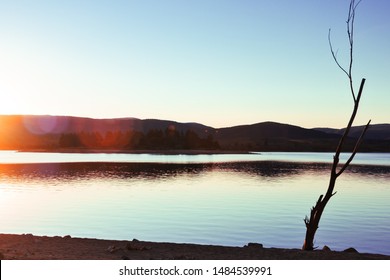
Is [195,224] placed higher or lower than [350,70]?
lower

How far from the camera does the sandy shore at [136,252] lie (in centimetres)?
1841

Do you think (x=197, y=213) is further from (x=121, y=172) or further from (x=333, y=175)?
(x=121, y=172)

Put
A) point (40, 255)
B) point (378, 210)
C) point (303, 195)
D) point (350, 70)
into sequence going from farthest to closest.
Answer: point (303, 195), point (378, 210), point (350, 70), point (40, 255)

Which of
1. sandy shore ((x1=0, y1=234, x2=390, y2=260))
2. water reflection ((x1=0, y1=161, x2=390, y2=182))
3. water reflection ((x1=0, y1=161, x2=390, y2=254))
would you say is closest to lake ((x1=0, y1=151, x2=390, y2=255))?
water reflection ((x1=0, y1=161, x2=390, y2=254))

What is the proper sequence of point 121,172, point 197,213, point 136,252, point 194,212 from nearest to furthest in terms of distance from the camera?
1. point 136,252
2. point 197,213
3. point 194,212
4. point 121,172

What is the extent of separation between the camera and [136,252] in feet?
65.9

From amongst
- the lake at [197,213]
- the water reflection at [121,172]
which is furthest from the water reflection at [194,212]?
the water reflection at [121,172]

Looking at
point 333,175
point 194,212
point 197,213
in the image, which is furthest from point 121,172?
point 333,175

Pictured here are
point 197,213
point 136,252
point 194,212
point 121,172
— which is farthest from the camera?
point 121,172

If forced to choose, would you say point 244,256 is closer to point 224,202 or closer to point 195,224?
point 195,224

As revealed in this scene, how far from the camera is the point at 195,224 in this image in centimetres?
3384

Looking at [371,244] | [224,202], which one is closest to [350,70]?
[371,244]
